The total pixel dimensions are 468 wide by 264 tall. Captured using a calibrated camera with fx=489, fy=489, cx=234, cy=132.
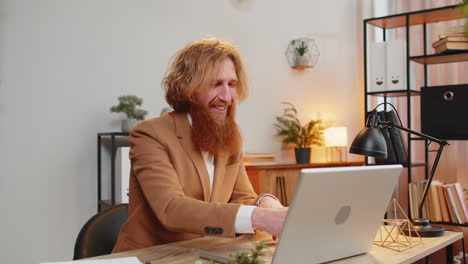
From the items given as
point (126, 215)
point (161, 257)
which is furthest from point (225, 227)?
point (126, 215)

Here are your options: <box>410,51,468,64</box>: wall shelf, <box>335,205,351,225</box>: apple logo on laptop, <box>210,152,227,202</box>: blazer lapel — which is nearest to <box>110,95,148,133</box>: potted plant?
<box>210,152,227,202</box>: blazer lapel

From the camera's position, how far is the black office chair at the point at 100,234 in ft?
5.24

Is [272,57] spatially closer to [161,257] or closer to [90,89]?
[90,89]

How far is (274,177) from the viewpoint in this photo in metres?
3.92

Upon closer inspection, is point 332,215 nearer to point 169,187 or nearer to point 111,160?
point 169,187

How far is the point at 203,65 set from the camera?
176 cm

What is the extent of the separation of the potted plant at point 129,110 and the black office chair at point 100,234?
4.68 feet

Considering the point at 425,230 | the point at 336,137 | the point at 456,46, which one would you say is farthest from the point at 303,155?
the point at 425,230

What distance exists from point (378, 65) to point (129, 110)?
7.32ft

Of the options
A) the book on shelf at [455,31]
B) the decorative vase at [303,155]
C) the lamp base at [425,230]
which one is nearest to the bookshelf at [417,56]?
the book on shelf at [455,31]

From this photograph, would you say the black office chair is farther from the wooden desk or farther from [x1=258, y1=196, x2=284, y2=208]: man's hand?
[x1=258, y1=196, x2=284, y2=208]: man's hand

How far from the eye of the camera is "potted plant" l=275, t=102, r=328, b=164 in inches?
171

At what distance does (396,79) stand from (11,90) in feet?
9.82

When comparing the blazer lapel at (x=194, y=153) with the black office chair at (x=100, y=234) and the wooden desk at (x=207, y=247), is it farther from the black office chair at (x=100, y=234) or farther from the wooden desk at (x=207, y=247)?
the black office chair at (x=100, y=234)
